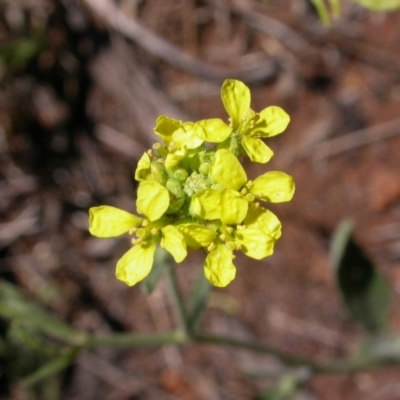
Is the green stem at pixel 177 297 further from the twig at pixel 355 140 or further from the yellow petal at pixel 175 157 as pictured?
the twig at pixel 355 140

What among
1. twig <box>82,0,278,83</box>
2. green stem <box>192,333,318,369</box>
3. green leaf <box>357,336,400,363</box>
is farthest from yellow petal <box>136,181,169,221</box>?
twig <box>82,0,278,83</box>

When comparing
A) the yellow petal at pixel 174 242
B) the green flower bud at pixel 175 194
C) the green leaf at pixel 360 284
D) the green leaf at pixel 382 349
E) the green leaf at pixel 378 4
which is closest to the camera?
the yellow petal at pixel 174 242

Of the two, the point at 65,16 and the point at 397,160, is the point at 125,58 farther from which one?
the point at 397,160

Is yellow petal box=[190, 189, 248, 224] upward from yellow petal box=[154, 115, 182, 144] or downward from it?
downward

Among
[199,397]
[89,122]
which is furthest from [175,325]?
[89,122]

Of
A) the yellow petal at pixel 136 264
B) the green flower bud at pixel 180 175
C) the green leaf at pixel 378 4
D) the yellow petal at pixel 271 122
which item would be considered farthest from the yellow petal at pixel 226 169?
the green leaf at pixel 378 4

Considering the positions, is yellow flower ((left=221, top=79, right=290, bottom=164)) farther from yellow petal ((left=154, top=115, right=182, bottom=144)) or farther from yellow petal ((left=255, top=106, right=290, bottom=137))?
yellow petal ((left=154, top=115, right=182, bottom=144))

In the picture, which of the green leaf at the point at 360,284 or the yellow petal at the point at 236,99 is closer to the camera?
the yellow petal at the point at 236,99
